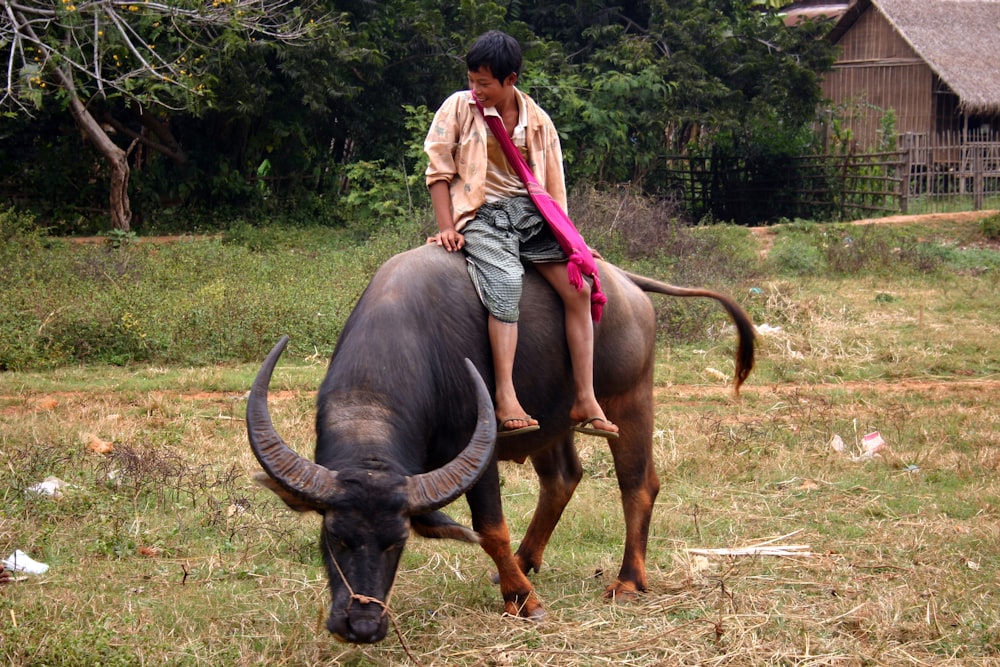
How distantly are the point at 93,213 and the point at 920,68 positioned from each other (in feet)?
52.5

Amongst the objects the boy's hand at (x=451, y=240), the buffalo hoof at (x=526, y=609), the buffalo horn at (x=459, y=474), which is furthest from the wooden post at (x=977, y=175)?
the buffalo horn at (x=459, y=474)

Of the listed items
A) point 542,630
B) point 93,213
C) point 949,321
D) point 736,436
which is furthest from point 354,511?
point 93,213

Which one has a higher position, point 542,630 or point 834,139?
point 834,139

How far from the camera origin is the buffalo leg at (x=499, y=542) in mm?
3715

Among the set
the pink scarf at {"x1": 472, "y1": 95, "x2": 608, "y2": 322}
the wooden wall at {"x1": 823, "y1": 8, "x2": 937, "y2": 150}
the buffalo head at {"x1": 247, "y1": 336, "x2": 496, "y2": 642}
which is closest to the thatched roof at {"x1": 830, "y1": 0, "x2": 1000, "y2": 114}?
the wooden wall at {"x1": 823, "y1": 8, "x2": 937, "y2": 150}

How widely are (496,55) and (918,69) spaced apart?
19903mm

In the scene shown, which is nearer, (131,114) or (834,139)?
(131,114)

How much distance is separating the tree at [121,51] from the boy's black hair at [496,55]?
26.0 ft

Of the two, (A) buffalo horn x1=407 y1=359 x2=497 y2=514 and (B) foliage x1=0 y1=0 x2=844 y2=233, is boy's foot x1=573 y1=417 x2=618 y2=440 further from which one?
A: (B) foliage x1=0 y1=0 x2=844 y2=233

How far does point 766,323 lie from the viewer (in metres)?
9.98

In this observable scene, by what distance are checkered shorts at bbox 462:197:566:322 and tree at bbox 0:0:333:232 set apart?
8.01m

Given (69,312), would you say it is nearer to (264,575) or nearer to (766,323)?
(264,575)

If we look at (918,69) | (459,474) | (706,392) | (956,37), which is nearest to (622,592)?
(459,474)

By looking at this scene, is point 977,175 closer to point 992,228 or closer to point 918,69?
point 992,228
